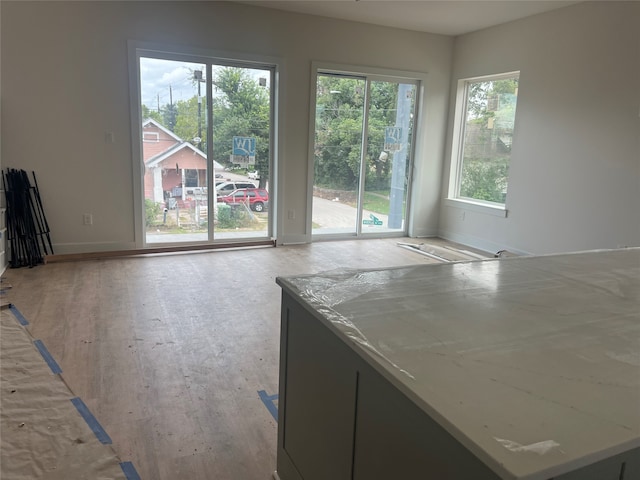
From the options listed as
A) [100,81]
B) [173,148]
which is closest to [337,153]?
[173,148]

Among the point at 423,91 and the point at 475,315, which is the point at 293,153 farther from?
the point at 475,315

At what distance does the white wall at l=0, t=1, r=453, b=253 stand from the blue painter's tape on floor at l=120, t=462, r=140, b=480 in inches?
148

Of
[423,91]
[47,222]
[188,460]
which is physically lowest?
[188,460]

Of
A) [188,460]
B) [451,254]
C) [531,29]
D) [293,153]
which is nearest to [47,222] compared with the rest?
[293,153]

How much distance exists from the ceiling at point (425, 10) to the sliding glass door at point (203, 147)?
93 cm

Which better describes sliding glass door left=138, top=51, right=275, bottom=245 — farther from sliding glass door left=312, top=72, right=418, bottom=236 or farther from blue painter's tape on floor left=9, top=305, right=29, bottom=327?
blue painter's tape on floor left=9, top=305, right=29, bottom=327

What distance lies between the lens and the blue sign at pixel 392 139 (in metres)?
6.50

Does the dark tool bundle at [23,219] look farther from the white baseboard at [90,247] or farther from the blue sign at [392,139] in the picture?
the blue sign at [392,139]

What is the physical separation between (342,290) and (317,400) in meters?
0.39

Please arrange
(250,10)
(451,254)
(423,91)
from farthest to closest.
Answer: (423,91) → (451,254) → (250,10)

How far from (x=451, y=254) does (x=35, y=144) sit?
483 cm

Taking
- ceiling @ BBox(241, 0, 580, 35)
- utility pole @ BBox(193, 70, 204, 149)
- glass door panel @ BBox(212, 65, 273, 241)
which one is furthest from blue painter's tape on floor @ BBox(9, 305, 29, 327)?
ceiling @ BBox(241, 0, 580, 35)

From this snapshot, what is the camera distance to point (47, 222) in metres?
4.86

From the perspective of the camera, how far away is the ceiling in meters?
4.97
